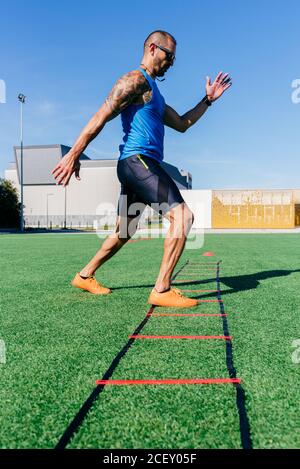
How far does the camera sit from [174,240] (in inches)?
165

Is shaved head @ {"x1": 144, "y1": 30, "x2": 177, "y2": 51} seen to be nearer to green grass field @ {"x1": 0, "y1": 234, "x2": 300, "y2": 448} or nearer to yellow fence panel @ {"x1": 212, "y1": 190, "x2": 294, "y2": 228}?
green grass field @ {"x1": 0, "y1": 234, "x2": 300, "y2": 448}

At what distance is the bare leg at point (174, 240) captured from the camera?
4176 millimetres

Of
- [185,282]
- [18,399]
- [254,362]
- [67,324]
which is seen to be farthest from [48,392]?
[185,282]

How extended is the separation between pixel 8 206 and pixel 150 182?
5297 cm

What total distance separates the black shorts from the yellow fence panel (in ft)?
135

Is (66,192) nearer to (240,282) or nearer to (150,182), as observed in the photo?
A: (240,282)

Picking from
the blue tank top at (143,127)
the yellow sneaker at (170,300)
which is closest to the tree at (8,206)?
the blue tank top at (143,127)

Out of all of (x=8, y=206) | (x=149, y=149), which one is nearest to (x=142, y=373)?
(x=149, y=149)

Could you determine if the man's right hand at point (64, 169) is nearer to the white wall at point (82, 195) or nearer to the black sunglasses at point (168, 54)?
the black sunglasses at point (168, 54)

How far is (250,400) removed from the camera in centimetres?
200

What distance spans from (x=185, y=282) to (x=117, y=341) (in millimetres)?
3225

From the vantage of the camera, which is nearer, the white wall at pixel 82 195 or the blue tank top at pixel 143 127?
the blue tank top at pixel 143 127

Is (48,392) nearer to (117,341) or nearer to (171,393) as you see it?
(171,393)
